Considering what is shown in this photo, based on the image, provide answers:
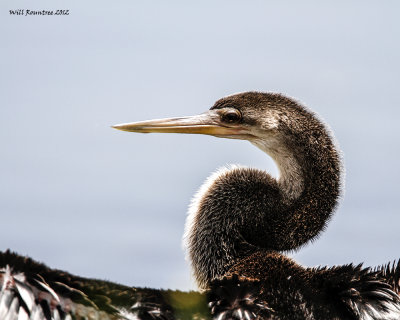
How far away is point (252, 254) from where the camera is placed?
17.0 ft

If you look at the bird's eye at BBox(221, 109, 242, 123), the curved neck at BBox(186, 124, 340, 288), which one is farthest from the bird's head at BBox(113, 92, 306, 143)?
the curved neck at BBox(186, 124, 340, 288)

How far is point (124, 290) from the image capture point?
4121mm

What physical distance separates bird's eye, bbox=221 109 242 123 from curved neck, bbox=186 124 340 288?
1.32 feet

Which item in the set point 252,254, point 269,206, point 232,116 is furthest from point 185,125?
point 252,254

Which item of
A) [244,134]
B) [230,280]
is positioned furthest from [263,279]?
[244,134]

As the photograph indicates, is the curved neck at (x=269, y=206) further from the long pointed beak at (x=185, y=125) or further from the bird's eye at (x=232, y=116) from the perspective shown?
the long pointed beak at (x=185, y=125)

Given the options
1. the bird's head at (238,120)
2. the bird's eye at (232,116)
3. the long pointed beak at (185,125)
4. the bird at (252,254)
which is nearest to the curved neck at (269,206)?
the bird at (252,254)

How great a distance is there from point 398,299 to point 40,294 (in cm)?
221

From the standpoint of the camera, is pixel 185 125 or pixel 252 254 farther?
pixel 185 125

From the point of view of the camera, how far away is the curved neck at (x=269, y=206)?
5.39 m

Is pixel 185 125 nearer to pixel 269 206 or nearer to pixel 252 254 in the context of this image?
pixel 269 206

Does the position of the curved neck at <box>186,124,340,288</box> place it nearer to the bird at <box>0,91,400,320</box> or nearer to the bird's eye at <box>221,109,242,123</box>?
the bird at <box>0,91,400,320</box>

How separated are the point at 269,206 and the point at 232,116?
2.72 ft

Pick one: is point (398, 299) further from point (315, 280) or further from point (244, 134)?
point (244, 134)
